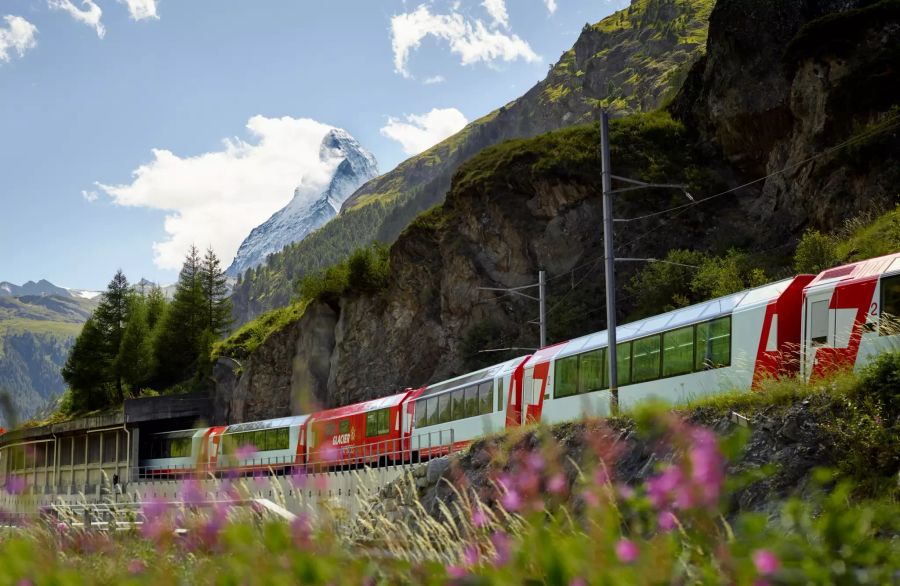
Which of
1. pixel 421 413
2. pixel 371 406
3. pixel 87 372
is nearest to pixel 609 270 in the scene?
pixel 421 413

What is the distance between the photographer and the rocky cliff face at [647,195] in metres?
37.9

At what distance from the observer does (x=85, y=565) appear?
21.0 ft

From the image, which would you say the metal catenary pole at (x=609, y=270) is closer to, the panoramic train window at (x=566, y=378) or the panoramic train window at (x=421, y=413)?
the panoramic train window at (x=566, y=378)

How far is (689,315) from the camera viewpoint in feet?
69.3

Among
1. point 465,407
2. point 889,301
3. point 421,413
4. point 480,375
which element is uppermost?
point 889,301

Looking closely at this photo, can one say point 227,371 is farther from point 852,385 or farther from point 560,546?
point 560,546

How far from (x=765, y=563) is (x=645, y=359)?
19.3 metres

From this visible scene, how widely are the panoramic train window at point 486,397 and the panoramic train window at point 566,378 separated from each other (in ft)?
9.93

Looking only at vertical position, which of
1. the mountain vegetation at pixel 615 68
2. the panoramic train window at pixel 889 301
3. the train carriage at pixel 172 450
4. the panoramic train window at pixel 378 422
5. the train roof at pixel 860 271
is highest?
the mountain vegetation at pixel 615 68

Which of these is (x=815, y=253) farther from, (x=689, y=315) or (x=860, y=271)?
(x=860, y=271)

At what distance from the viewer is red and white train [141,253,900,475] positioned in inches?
647

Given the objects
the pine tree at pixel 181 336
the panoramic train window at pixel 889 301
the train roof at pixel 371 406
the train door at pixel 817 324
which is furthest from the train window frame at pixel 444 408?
the pine tree at pixel 181 336

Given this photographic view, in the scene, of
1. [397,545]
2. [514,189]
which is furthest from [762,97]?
[397,545]

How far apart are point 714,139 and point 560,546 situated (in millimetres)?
47623
